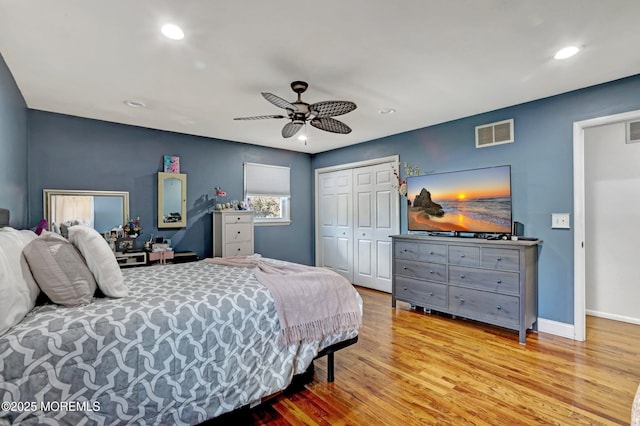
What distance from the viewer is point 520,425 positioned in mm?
1852

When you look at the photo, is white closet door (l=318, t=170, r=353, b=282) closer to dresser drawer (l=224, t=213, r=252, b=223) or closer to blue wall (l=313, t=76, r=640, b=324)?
dresser drawer (l=224, t=213, r=252, b=223)

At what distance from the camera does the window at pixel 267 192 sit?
535 centimetres

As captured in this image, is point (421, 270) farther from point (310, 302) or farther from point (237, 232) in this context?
point (237, 232)

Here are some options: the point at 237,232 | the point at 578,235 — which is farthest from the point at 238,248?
the point at 578,235

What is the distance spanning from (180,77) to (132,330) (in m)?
2.18

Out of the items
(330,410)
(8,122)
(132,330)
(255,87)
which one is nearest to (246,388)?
(330,410)

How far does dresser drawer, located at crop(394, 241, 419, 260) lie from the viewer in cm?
392

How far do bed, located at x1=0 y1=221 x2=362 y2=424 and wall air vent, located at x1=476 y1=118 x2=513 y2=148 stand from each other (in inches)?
117

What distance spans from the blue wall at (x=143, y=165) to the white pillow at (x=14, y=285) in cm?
260

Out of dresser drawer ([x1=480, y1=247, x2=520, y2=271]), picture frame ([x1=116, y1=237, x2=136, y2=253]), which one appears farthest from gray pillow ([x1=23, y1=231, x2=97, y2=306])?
dresser drawer ([x1=480, y1=247, x2=520, y2=271])

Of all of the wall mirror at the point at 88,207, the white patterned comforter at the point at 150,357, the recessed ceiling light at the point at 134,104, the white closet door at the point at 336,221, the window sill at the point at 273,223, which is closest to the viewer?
the white patterned comforter at the point at 150,357

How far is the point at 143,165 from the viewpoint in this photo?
4.29 metres

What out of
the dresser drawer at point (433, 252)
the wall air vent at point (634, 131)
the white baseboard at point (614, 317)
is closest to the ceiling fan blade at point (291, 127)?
the dresser drawer at point (433, 252)

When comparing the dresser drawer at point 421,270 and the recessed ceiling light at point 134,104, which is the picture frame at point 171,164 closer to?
the recessed ceiling light at point 134,104
